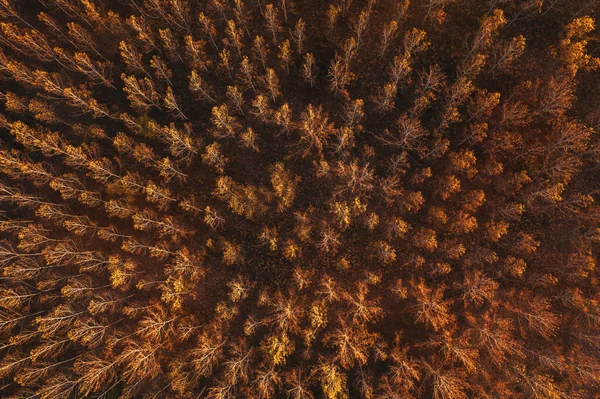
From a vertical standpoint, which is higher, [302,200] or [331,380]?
[302,200]

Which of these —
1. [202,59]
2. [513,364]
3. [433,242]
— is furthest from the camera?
[202,59]

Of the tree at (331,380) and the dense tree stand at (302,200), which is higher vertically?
the dense tree stand at (302,200)

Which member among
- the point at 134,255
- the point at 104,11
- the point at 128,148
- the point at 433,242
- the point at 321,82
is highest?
the point at 104,11

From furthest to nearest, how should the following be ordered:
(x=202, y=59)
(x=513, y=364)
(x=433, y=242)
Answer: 1. (x=202, y=59)
2. (x=513, y=364)
3. (x=433, y=242)

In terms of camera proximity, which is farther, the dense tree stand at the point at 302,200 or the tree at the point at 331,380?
the dense tree stand at the point at 302,200

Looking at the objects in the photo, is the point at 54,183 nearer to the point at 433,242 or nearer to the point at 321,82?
the point at 321,82

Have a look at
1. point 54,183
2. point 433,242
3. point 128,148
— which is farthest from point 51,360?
point 433,242

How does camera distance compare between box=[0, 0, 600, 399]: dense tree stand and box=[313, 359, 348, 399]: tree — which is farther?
box=[0, 0, 600, 399]: dense tree stand

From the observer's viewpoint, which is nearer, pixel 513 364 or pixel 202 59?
pixel 513 364

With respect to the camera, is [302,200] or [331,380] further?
[302,200]

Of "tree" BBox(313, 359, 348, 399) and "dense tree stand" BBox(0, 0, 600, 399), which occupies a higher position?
"dense tree stand" BBox(0, 0, 600, 399)

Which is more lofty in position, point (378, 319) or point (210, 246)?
point (210, 246)
